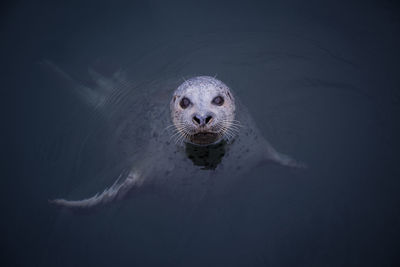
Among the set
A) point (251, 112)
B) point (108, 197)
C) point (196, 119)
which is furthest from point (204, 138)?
point (108, 197)

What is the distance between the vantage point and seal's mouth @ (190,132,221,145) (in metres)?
3.73

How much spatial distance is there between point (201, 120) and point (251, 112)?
5.56ft

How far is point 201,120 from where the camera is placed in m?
3.30

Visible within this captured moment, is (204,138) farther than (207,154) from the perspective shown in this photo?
No

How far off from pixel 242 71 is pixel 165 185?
228 cm

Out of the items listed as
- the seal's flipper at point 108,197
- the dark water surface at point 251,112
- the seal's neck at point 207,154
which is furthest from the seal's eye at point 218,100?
the seal's flipper at point 108,197

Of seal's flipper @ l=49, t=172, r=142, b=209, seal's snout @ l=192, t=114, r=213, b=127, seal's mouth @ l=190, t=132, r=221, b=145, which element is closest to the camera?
seal's snout @ l=192, t=114, r=213, b=127

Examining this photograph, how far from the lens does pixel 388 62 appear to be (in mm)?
5207

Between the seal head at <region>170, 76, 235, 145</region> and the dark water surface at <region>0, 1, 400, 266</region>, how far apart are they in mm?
638

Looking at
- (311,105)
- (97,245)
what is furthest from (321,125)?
(97,245)

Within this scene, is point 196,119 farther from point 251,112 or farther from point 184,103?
point 251,112

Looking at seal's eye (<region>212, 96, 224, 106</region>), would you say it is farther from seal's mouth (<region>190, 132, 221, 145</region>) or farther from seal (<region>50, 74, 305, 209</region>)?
seal's mouth (<region>190, 132, 221, 145</region>)

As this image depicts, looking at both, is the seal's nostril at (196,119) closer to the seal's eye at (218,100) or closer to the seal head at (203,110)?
the seal head at (203,110)

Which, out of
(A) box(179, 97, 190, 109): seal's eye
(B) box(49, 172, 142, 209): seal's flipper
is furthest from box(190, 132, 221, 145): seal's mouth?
(B) box(49, 172, 142, 209): seal's flipper
